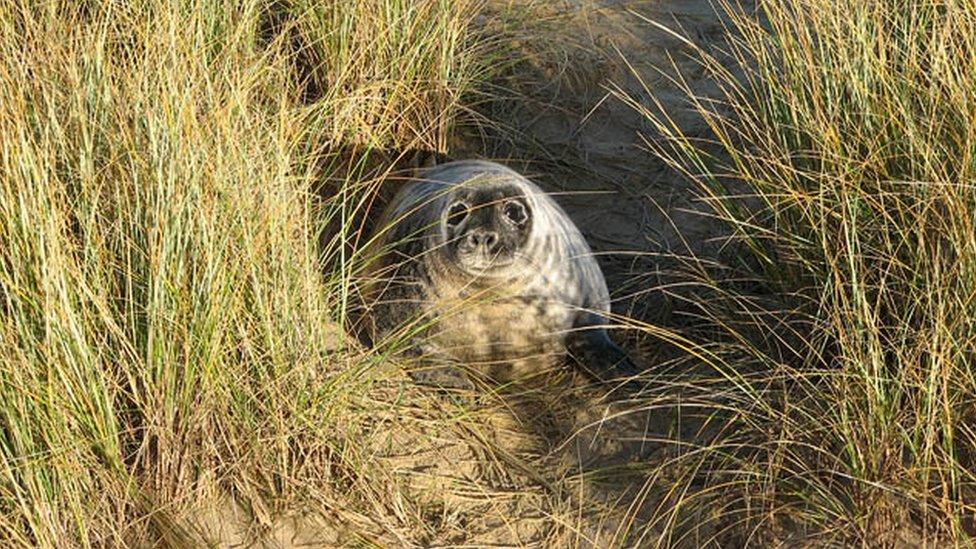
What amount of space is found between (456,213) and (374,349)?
2.73ft

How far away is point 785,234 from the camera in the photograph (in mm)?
4758

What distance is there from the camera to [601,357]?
497 centimetres

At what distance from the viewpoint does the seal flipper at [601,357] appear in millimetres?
4871

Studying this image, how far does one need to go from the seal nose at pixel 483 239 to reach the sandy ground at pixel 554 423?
40 centimetres

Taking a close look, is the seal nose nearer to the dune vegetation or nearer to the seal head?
the seal head

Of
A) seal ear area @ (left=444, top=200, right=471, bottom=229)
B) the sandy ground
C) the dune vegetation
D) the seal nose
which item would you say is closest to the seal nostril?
the seal nose

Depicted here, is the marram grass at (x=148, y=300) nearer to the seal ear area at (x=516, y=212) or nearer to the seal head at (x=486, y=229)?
the seal head at (x=486, y=229)

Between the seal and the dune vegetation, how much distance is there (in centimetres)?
18

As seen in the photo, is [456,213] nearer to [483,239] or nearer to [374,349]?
[483,239]

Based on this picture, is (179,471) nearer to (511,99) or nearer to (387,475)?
(387,475)

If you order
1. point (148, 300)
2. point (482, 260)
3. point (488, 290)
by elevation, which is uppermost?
point (148, 300)

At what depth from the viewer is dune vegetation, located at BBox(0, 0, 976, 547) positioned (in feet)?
12.4

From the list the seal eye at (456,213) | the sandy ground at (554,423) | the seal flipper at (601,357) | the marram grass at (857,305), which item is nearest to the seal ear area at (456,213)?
the seal eye at (456,213)

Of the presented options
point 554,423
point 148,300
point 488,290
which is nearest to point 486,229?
point 488,290
